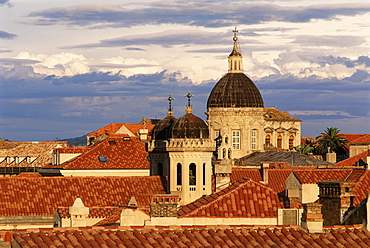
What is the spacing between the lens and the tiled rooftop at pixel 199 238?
94.6 ft

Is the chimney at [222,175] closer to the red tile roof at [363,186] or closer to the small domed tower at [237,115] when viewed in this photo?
the red tile roof at [363,186]

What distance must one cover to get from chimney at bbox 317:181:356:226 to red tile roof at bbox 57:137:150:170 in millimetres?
54744

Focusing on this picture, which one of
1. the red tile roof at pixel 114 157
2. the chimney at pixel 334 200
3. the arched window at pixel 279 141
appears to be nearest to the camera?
the chimney at pixel 334 200

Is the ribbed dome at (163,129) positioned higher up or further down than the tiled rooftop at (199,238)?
higher up


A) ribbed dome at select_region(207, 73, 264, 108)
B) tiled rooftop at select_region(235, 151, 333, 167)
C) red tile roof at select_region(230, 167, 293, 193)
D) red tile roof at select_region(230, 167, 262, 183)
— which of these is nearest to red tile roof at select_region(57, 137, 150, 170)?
red tile roof at select_region(230, 167, 262, 183)

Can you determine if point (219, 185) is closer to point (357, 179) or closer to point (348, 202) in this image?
point (357, 179)

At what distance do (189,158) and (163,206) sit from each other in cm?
3180

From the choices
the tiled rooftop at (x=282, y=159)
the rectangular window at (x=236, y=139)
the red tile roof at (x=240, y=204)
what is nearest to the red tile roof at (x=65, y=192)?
the red tile roof at (x=240, y=204)

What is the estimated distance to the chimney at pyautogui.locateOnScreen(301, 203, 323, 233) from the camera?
31.2m

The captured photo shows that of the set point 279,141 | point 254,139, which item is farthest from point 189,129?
point 279,141

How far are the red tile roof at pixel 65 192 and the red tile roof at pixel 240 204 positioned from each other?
1697cm

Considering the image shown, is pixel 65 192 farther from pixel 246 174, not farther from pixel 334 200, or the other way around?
pixel 334 200

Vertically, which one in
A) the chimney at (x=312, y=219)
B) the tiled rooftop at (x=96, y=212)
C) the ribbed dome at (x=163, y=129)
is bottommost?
the tiled rooftop at (x=96, y=212)

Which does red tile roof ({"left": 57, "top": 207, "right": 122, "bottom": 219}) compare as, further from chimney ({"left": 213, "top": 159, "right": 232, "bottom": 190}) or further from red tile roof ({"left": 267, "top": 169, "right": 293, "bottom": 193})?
red tile roof ({"left": 267, "top": 169, "right": 293, "bottom": 193})
